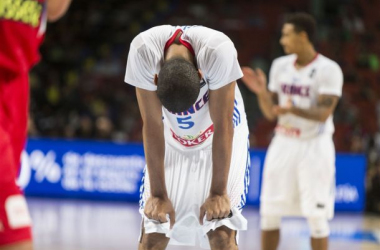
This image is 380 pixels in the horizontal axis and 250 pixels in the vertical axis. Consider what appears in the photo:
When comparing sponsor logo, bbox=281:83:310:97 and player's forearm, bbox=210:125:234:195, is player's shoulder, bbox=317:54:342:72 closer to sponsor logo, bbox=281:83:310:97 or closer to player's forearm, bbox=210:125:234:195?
sponsor logo, bbox=281:83:310:97

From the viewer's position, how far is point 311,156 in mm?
6188

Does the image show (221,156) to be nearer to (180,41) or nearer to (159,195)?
(159,195)

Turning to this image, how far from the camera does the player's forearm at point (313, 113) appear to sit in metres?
6.05

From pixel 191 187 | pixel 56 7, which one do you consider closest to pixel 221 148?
pixel 191 187

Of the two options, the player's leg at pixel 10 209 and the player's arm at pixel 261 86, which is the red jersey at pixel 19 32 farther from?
the player's arm at pixel 261 86

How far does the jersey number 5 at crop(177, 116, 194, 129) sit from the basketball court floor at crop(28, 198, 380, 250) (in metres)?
3.50

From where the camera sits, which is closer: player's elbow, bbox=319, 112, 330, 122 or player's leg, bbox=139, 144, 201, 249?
player's leg, bbox=139, 144, 201, 249

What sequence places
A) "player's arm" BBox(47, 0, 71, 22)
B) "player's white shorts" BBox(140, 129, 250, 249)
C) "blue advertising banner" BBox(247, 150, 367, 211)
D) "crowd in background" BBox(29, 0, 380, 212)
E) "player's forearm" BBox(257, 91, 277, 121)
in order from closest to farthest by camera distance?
"player's arm" BBox(47, 0, 71, 22) < "player's white shorts" BBox(140, 129, 250, 249) < "player's forearm" BBox(257, 91, 277, 121) < "blue advertising banner" BBox(247, 150, 367, 211) < "crowd in background" BBox(29, 0, 380, 212)

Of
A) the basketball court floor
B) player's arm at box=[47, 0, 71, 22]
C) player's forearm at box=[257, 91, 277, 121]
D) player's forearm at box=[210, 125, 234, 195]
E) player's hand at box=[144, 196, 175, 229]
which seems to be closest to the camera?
player's arm at box=[47, 0, 71, 22]

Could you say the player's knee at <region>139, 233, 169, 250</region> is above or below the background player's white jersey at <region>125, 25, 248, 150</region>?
below

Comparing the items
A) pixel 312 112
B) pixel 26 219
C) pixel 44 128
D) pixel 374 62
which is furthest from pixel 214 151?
pixel 374 62

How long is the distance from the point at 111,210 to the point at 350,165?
12.8 feet

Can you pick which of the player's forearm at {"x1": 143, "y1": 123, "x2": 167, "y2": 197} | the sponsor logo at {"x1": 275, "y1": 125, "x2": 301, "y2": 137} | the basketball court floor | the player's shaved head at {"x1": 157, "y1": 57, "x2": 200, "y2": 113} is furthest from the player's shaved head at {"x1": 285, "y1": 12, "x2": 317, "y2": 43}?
the player's shaved head at {"x1": 157, "y1": 57, "x2": 200, "y2": 113}

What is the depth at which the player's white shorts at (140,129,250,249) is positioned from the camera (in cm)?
420
